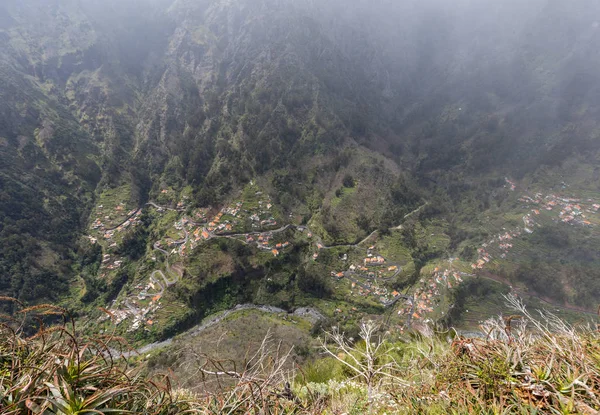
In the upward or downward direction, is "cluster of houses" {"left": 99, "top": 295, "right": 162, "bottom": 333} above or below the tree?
below

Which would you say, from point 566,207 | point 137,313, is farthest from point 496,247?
point 137,313

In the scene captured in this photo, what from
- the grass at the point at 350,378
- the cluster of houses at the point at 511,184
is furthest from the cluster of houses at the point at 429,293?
the grass at the point at 350,378

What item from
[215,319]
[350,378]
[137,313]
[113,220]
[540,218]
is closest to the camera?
[350,378]

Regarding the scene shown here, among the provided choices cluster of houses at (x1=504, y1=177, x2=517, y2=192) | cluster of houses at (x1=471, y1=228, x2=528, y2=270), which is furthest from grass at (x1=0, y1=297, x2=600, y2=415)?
cluster of houses at (x1=504, y1=177, x2=517, y2=192)

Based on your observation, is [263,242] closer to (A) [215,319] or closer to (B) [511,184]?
(A) [215,319]

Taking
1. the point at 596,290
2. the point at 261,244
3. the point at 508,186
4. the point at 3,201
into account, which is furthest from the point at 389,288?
the point at 3,201

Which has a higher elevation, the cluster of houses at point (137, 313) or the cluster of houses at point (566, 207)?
the cluster of houses at point (137, 313)

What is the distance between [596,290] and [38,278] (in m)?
108

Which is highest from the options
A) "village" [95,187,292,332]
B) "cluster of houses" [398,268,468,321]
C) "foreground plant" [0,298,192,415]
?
"foreground plant" [0,298,192,415]

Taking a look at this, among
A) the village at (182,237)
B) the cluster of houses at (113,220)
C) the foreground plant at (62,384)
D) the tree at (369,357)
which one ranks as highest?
the foreground plant at (62,384)

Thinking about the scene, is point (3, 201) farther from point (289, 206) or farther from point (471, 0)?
point (471, 0)

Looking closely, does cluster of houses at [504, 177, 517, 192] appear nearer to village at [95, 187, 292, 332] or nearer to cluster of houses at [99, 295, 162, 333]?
village at [95, 187, 292, 332]

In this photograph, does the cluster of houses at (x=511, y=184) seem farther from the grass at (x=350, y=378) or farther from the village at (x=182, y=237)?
the grass at (x=350, y=378)

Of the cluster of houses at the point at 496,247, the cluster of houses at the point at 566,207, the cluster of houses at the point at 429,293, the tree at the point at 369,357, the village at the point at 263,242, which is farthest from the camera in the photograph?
the cluster of houses at the point at 566,207
